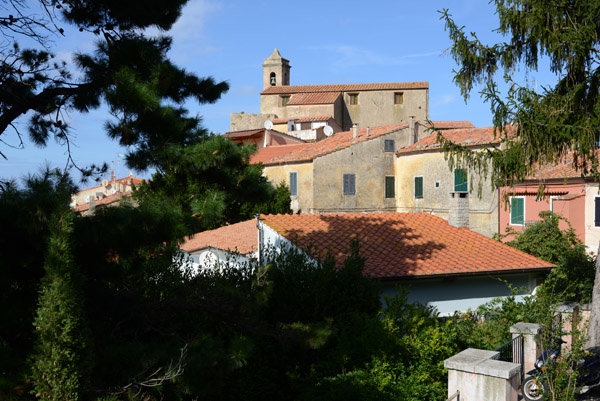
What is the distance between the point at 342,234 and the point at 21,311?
37.1ft

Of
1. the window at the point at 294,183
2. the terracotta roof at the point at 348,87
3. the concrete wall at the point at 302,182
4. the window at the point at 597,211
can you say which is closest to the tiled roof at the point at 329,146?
the concrete wall at the point at 302,182

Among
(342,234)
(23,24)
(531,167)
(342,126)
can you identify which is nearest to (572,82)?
(531,167)

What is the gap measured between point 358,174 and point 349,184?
2.62 ft

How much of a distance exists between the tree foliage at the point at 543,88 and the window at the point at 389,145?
67.4 ft

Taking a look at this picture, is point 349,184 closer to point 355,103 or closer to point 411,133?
point 411,133

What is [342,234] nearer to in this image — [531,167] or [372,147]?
[531,167]

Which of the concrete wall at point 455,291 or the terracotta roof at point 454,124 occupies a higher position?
the terracotta roof at point 454,124

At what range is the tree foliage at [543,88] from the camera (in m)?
11.2

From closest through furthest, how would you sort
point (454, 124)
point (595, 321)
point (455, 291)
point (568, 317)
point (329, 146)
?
point (568, 317), point (595, 321), point (455, 291), point (329, 146), point (454, 124)

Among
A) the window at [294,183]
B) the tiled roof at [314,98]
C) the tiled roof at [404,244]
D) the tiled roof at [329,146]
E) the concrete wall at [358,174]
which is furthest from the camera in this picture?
the tiled roof at [314,98]

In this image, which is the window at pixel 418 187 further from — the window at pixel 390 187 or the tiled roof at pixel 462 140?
the window at pixel 390 187

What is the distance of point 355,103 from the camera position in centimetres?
5728

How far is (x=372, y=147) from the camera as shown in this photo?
3234cm

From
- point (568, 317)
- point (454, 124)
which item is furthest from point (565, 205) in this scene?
point (454, 124)
